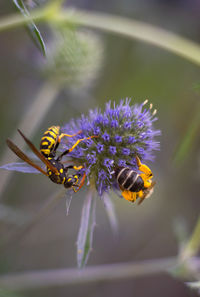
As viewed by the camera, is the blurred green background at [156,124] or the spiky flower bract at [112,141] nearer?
the spiky flower bract at [112,141]

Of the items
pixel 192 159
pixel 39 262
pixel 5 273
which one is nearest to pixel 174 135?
pixel 192 159

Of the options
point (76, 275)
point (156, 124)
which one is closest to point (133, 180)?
point (76, 275)

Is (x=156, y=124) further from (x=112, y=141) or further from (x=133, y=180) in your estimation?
(x=133, y=180)

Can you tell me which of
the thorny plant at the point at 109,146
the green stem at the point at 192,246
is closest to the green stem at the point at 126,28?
the thorny plant at the point at 109,146

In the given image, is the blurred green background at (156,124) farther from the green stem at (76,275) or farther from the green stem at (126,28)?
the green stem at (126,28)

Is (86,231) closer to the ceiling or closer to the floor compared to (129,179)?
closer to the floor

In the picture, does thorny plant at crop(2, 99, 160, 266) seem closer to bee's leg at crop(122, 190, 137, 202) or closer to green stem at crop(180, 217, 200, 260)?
bee's leg at crop(122, 190, 137, 202)
